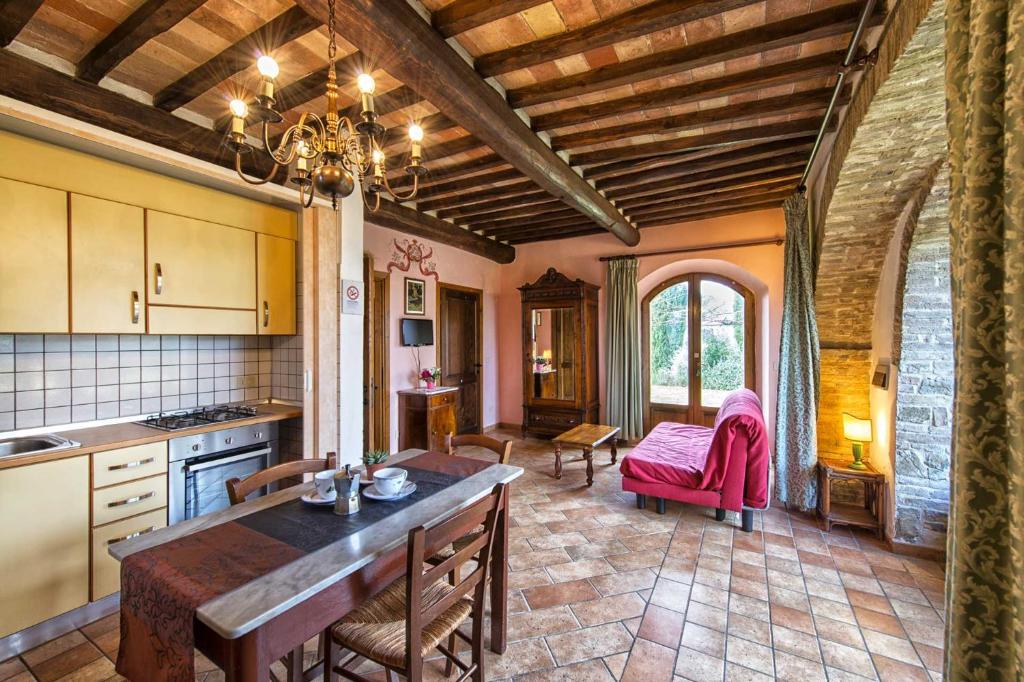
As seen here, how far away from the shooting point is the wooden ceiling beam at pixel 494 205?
13.8 feet

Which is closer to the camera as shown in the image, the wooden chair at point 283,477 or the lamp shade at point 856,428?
the wooden chair at point 283,477

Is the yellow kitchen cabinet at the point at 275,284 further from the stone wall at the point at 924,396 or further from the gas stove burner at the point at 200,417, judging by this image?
the stone wall at the point at 924,396

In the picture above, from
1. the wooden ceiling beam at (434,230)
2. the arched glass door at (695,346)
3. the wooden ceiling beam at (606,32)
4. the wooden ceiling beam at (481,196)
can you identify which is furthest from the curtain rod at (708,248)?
the wooden ceiling beam at (606,32)

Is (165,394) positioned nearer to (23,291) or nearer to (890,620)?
(23,291)

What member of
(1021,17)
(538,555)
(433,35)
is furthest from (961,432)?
(538,555)

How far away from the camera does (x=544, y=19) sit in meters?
1.91

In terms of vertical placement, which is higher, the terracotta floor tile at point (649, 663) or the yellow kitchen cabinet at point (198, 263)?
the yellow kitchen cabinet at point (198, 263)

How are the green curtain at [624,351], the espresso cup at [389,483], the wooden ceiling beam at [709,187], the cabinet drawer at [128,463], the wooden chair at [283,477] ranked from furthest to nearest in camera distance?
the green curtain at [624,351]
the wooden ceiling beam at [709,187]
the cabinet drawer at [128,463]
the espresso cup at [389,483]
the wooden chair at [283,477]

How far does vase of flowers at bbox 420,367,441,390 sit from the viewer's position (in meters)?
4.83

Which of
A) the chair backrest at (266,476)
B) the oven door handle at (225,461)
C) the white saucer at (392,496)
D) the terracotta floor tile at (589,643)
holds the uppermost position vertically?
the chair backrest at (266,476)

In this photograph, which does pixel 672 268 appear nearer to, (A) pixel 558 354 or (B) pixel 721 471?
(A) pixel 558 354

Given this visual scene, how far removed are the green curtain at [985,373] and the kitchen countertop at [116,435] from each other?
9.74 feet

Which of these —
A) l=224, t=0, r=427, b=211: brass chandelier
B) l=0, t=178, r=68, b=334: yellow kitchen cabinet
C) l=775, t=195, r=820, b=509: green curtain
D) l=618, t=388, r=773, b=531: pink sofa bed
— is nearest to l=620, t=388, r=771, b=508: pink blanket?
l=618, t=388, r=773, b=531: pink sofa bed

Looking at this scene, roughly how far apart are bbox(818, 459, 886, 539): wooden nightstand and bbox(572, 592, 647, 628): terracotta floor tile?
1784mm
